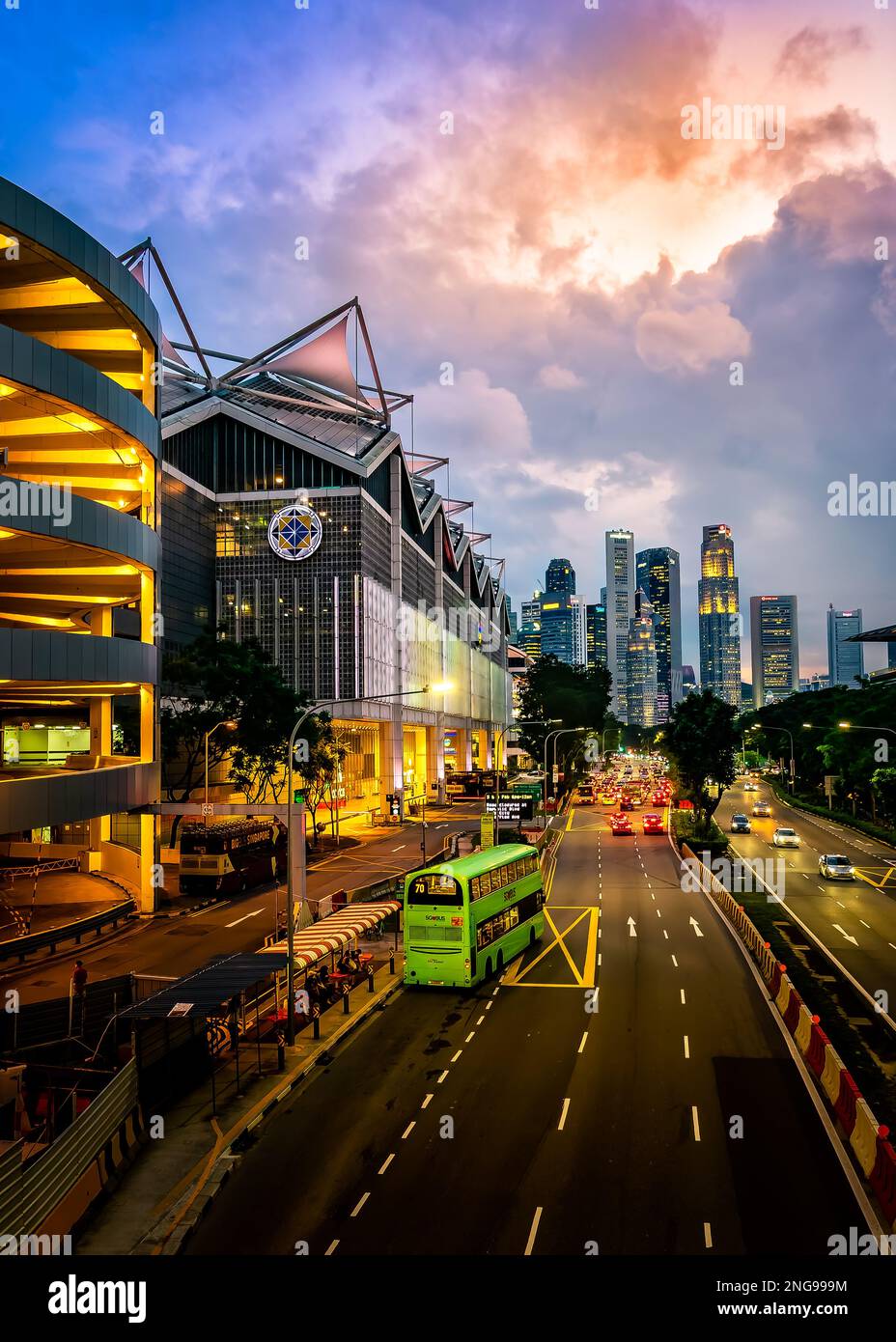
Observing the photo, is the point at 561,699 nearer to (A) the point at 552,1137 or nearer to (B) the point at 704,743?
(B) the point at 704,743

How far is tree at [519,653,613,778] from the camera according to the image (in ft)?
447

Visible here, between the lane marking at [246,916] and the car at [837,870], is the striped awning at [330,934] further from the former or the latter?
the car at [837,870]

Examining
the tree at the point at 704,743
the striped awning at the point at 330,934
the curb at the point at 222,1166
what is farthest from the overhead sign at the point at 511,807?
the curb at the point at 222,1166

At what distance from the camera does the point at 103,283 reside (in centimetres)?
3312

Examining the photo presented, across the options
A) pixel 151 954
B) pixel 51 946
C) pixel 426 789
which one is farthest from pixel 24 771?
pixel 426 789

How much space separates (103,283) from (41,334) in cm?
704

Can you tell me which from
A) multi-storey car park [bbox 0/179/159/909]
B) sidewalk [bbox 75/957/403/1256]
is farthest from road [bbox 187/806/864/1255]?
multi-storey car park [bbox 0/179/159/909]

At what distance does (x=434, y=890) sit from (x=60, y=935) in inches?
668

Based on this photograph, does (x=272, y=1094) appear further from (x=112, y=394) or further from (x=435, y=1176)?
(x=112, y=394)

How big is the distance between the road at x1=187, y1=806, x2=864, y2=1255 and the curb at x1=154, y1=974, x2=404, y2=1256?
0.21 m

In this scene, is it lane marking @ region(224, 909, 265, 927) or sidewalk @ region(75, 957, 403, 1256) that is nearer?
sidewalk @ region(75, 957, 403, 1256)

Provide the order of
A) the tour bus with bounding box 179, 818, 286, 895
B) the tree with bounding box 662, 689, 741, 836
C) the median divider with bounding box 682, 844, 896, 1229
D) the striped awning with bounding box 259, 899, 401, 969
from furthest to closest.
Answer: the tree with bounding box 662, 689, 741, 836 < the tour bus with bounding box 179, 818, 286, 895 < the striped awning with bounding box 259, 899, 401, 969 < the median divider with bounding box 682, 844, 896, 1229

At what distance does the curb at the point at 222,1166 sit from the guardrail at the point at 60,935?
15.2 meters

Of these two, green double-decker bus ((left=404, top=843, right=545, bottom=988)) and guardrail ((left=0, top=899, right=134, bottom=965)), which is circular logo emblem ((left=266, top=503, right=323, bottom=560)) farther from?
green double-decker bus ((left=404, top=843, right=545, bottom=988))
